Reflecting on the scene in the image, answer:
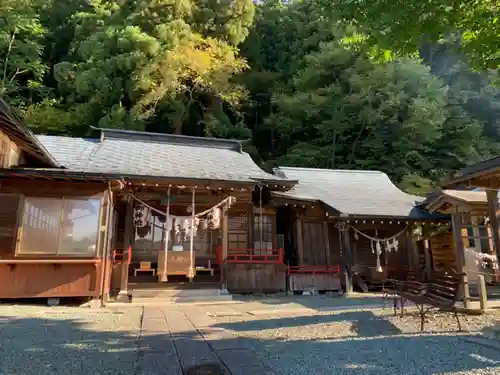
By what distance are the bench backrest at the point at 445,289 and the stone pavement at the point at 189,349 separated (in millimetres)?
3719

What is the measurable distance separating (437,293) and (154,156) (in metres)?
9.28

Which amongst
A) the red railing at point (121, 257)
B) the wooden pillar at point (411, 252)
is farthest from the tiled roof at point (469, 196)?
the red railing at point (121, 257)

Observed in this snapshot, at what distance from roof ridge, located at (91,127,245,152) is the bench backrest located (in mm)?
9487

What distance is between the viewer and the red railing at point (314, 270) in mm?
11778

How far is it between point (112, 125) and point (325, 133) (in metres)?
13.2

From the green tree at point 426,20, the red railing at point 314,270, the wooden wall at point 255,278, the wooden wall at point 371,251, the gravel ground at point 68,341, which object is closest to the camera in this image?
the gravel ground at point 68,341

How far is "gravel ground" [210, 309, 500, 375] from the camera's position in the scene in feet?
12.8

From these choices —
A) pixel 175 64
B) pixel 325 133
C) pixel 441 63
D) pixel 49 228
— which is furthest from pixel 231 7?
pixel 49 228

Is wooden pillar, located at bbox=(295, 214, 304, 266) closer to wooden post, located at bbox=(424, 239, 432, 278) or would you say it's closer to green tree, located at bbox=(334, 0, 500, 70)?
wooden post, located at bbox=(424, 239, 432, 278)

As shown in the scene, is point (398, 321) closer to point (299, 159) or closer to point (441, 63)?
point (299, 159)

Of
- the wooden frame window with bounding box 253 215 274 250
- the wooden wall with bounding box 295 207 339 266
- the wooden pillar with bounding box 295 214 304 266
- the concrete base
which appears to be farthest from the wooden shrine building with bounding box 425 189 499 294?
the concrete base

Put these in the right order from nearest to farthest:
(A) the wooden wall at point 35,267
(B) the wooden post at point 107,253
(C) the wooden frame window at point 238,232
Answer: (A) the wooden wall at point 35,267 → (B) the wooden post at point 107,253 → (C) the wooden frame window at point 238,232

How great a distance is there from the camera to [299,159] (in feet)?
73.4

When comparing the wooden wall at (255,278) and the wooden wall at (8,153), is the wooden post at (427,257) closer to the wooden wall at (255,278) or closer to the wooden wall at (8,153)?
the wooden wall at (255,278)
